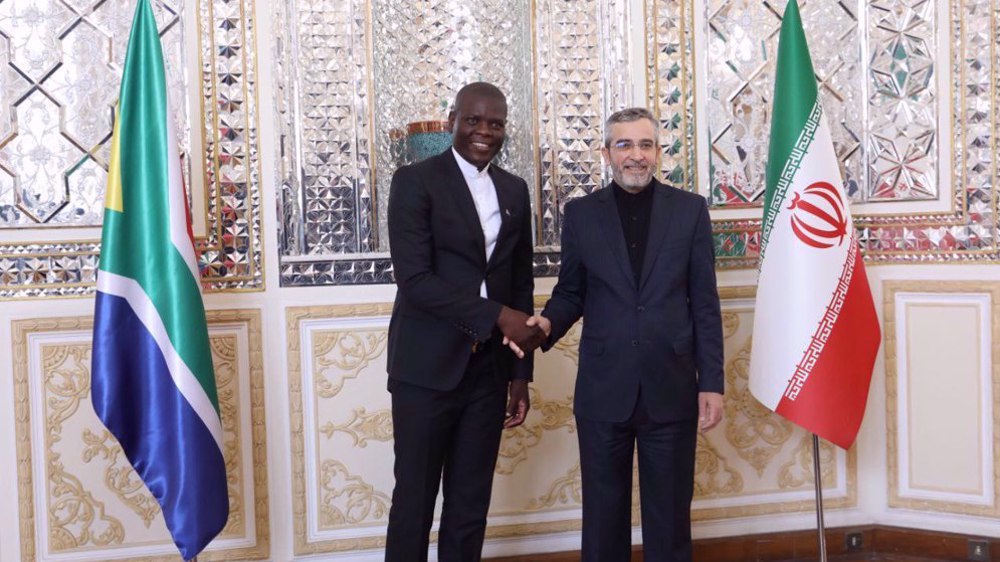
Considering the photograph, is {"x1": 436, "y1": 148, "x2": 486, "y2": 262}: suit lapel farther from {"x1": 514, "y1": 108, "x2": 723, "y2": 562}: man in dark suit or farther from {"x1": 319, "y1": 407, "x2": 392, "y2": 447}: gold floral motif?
{"x1": 319, "y1": 407, "x2": 392, "y2": 447}: gold floral motif

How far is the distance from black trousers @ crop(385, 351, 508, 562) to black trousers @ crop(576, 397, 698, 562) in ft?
0.94

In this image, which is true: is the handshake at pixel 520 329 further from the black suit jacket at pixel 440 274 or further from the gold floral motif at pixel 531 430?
the gold floral motif at pixel 531 430

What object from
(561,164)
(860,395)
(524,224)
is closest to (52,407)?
(524,224)

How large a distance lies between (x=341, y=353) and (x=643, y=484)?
1198mm

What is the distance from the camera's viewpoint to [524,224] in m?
2.82

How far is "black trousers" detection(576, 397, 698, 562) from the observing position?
268 cm

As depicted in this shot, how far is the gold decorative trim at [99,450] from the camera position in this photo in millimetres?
3102

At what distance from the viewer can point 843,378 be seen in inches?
127

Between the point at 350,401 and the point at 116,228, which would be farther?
the point at 350,401

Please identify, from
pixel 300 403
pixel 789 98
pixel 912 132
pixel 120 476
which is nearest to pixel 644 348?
pixel 789 98

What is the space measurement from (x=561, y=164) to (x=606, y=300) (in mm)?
982

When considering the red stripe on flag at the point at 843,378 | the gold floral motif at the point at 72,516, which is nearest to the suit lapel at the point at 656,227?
the red stripe on flag at the point at 843,378

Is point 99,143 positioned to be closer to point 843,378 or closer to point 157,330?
point 157,330

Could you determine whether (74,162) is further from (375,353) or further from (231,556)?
(231,556)
